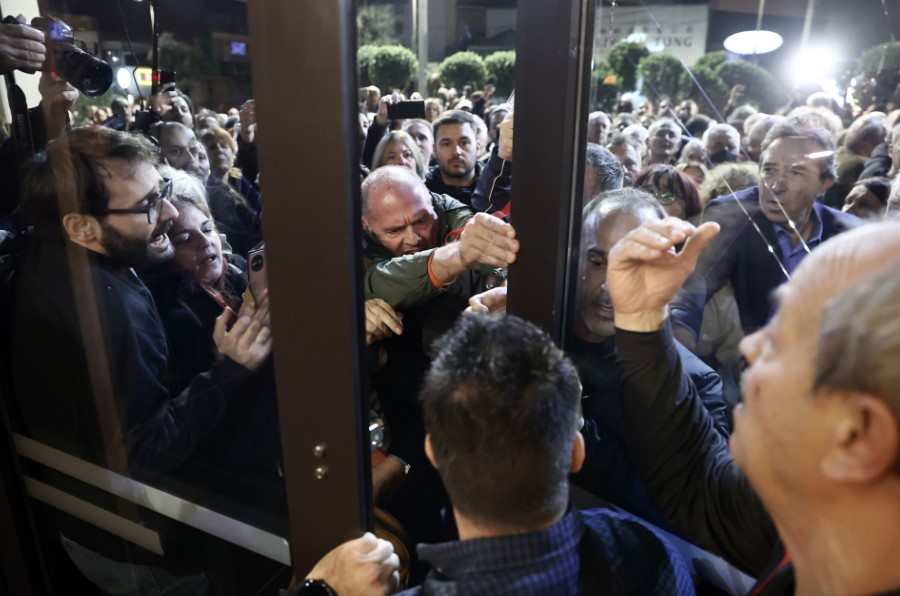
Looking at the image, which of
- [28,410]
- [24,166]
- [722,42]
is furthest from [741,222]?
[28,410]

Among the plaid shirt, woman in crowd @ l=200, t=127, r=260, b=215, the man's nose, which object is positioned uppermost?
woman in crowd @ l=200, t=127, r=260, b=215

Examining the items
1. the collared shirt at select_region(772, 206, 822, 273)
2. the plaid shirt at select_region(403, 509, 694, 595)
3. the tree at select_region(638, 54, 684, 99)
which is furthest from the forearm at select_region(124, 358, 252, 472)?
the tree at select_region(638, 54, 684, 99)

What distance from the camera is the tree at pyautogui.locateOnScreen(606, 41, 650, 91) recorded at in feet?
4.98

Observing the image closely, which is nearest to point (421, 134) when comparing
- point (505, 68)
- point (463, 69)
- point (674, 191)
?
point (463, 69)

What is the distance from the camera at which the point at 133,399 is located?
151cm

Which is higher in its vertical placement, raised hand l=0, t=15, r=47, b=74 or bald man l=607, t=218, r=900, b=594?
raised hand l=0, t=15, r=47, b=74

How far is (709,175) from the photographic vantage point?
6.98ft

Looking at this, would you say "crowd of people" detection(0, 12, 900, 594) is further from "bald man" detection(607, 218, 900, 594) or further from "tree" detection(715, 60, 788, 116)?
"tree" detection(715, 60, 788, 116)

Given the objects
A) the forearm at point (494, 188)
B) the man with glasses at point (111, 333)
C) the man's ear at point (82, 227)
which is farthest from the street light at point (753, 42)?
the man's ear at point (82, 227)

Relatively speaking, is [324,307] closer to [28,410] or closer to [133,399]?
[133,399]

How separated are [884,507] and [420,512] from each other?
130cm

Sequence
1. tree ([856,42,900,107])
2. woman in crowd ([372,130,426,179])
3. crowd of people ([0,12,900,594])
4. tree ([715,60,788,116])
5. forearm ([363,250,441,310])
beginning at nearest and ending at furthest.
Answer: crowd of people ([0,12,900,594])
forearm ([363,250,441,310])
tree ([856,42,900,107])
tree ([715,60,788,116])
woman in crowd ([372,130,426,179])

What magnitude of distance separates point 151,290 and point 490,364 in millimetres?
962

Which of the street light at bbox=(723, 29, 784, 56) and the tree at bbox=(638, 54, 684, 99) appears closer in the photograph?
the tree at bbox=(638, 54, 684, 99)
